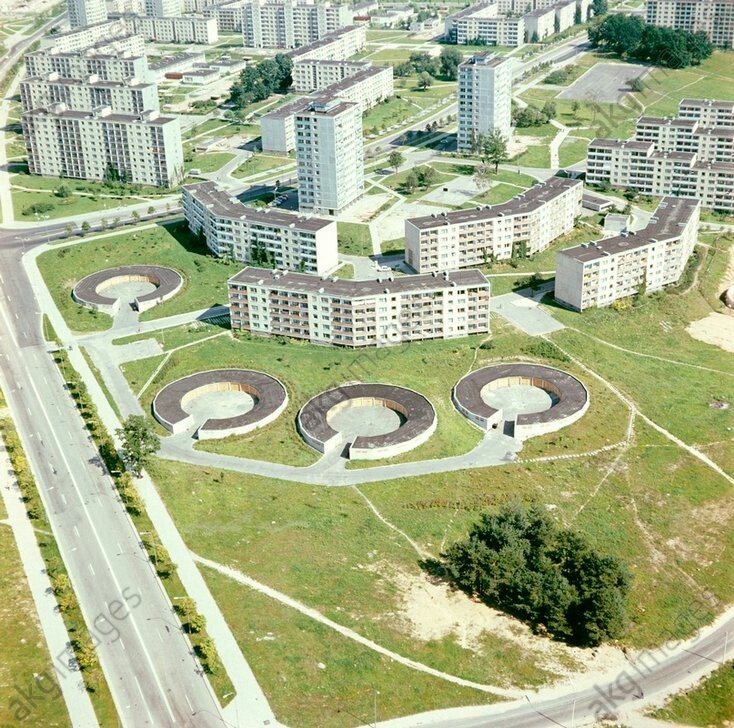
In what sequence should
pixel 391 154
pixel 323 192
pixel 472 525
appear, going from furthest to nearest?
pixel 391 154 < pixel 323 192 < pixel 472 525

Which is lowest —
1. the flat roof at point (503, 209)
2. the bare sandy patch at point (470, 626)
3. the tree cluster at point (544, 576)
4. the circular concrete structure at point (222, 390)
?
the bare sandy patch at point (470, 626)

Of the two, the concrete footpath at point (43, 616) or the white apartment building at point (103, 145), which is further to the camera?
the white apartment building at point (103, 145)

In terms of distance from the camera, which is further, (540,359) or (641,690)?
(540,359)

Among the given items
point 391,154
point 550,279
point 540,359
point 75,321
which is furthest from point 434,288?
point 391,154

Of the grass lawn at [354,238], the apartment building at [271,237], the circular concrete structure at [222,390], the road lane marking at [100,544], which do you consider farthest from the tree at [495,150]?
the road lane marking at [100,544]

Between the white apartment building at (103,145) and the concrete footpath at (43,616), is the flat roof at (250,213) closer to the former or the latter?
the white apartment building at (103,145)

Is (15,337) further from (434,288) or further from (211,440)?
(434,288)
